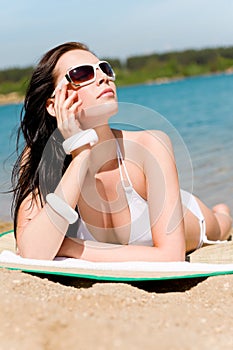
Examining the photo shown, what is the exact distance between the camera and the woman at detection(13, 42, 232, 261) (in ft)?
9.62

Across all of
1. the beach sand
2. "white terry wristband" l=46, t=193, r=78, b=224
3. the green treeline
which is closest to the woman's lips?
"white terry wristband" l=46, t=193, r=78, b=224

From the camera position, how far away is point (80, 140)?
296cm

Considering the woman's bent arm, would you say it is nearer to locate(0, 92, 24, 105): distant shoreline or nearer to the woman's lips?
the woman's lips

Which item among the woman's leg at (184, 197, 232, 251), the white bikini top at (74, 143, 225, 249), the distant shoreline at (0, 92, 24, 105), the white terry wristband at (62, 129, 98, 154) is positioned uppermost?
the white terry wristband at (62, 129, 98, 154)

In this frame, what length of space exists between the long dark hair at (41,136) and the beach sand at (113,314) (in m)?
0.58

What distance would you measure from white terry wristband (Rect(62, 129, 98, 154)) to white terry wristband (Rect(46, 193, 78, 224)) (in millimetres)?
290

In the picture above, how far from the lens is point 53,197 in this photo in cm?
292

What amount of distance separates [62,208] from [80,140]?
0.38 m

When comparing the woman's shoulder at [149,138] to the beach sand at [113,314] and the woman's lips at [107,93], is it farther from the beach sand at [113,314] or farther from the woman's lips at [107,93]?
the beach sand at [113,314]

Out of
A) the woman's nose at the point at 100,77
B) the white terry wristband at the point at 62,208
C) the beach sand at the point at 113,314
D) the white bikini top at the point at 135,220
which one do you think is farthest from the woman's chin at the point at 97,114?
the beach sand at the point at 113,314

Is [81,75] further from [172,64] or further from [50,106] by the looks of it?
[172,64]

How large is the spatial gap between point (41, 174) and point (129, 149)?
1.80 feet

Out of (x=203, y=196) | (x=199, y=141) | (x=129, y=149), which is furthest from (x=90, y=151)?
(x=199, y=141)

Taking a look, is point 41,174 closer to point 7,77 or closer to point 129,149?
point 129,149
